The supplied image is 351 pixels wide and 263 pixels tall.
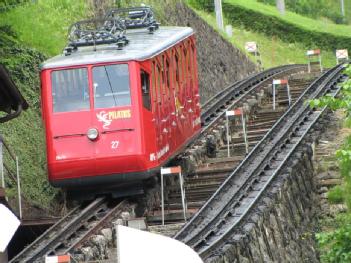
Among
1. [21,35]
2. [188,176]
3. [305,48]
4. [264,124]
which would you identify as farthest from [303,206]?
[305,48]

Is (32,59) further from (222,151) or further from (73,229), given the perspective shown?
(73,229)

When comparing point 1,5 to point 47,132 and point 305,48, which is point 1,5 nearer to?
point 47,132

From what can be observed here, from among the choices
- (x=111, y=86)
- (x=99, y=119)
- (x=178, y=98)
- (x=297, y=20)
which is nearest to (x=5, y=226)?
(x=99, y=119)

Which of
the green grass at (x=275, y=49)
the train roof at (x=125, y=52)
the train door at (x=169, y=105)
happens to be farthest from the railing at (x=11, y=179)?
the green grass at (x=275, y=49)

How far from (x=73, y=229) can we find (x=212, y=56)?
24947mm

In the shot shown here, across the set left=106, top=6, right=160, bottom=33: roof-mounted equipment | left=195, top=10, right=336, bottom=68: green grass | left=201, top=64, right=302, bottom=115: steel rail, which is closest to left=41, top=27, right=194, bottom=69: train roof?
left=106, top=6, right=160, bottom=33: roof-mounted equipment

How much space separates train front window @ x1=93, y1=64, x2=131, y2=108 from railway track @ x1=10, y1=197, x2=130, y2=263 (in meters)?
1.68

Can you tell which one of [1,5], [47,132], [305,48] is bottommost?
[305,48]

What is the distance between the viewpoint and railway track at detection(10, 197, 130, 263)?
16922 mm

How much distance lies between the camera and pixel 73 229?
18500 millimetres

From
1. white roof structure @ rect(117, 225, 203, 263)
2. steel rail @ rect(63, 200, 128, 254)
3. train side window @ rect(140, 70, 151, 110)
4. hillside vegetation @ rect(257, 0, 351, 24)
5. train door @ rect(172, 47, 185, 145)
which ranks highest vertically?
white roof structure @ rect(117, 225, 203, 263)

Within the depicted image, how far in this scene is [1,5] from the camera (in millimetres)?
26203

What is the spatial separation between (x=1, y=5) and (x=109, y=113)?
696 centimetres

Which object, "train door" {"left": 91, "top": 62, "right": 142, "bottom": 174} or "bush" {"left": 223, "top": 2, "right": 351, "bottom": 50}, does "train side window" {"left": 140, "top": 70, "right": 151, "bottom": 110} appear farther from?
"bush" {"left": 223, "top": 2, "right": 351, "bottom": 50}
